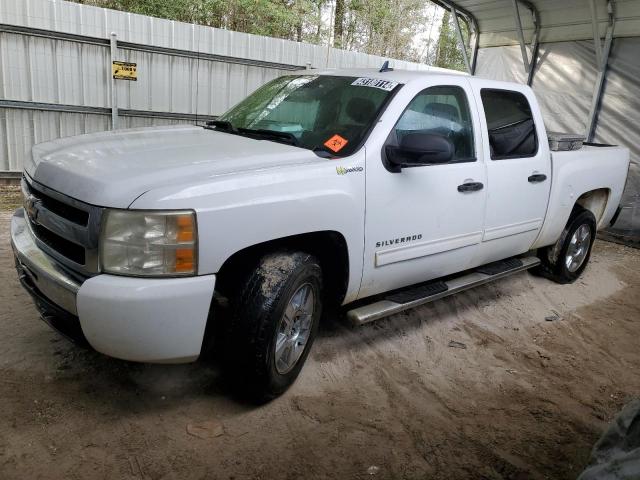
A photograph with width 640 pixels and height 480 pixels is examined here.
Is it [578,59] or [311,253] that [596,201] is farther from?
[311,253]

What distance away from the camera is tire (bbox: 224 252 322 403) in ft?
9.35

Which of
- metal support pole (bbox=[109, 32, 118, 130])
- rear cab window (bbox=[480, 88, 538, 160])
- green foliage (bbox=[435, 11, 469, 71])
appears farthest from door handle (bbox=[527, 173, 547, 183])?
green foliage (bbox=[435, 11, 469, 71])

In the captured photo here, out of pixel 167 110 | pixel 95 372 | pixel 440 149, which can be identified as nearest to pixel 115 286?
pixel 95 372

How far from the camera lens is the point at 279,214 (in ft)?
9.39

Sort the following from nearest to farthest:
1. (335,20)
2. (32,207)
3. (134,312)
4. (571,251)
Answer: (134,312) → (32,207) → (571,251) → (335,20)

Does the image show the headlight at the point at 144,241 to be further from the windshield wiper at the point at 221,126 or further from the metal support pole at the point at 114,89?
the metal support pole at the point at 114,89

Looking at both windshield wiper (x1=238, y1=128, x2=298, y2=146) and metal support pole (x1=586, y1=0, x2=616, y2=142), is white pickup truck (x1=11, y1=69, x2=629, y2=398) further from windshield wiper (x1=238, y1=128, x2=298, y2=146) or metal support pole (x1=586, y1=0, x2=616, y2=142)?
metal support pole (x1=586, y1=0, x2=616, y2=142)

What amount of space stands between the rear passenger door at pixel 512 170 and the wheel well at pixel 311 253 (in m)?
1.46

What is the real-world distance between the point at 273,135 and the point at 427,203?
3.62ft

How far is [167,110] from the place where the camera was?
864cm

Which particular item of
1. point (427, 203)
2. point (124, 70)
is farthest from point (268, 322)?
point (124, 70)

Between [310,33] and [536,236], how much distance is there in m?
16.2

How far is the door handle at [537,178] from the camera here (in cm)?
459

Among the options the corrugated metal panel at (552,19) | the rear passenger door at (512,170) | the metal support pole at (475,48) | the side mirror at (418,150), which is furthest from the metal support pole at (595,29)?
the side mirror at (418,150)
